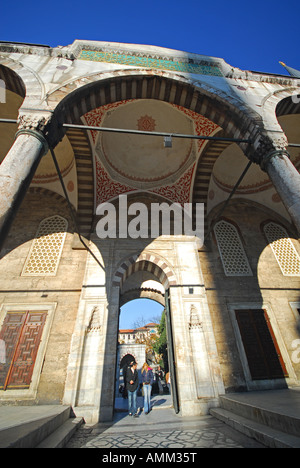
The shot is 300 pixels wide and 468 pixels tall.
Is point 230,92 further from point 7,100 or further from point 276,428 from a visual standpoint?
point 276,428

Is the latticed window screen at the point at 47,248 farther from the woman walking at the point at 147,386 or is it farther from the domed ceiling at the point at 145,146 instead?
the woman walking at the point at 147,386

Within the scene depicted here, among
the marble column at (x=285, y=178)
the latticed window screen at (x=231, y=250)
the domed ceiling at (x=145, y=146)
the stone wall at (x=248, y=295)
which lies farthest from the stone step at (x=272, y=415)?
the domed ceiling at (x=145, y=146)

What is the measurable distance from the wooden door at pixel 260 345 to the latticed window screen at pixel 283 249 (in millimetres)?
1855

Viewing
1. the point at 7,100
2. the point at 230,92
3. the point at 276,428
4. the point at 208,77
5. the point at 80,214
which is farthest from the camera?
the point at 80,214

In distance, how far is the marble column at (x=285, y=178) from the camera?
3.09 m

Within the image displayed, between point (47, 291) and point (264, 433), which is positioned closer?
point (264, 433)

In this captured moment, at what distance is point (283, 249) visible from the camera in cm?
720

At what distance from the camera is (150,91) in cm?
481

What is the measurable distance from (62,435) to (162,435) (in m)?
1.36

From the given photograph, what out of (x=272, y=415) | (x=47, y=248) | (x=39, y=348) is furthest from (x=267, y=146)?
(x=39, y=348)

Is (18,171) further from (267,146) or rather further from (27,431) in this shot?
(267,146)

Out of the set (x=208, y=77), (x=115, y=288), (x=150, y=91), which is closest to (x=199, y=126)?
(x=208, y=77)
